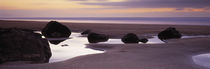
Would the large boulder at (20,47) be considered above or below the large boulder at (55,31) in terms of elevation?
above

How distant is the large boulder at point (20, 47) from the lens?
8141 mm

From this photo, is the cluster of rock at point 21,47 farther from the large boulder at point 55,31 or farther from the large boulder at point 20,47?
the large boulder at point 55,31

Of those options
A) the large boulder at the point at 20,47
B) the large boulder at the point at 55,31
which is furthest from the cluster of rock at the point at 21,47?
the large boulder at the point at 55,31

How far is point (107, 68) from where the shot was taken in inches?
276

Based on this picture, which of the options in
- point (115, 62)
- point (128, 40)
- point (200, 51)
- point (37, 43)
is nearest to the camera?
point (115, 62)

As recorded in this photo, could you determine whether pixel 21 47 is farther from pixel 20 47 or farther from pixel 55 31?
pixel 55 31

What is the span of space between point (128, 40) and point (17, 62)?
32.0 feet

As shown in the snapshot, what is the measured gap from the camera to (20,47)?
841 centimetres

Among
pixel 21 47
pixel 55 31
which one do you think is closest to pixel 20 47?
pixel 21 47

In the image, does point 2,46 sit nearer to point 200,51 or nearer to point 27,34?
point 27,34

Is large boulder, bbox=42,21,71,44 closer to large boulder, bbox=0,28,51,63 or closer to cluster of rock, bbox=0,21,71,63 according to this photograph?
cluster of rock, bbox=0,21,71,63

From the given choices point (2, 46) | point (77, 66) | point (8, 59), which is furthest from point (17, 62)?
point (77, 66)

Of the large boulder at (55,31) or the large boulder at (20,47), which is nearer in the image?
the large boulder at (20,47)

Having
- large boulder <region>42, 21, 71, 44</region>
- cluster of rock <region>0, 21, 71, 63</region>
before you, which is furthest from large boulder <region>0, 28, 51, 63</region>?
large boulder <region>42, 21, 71, 44</region>
